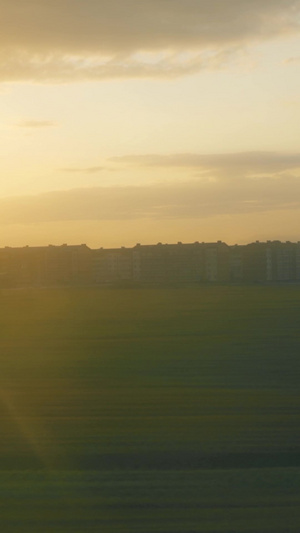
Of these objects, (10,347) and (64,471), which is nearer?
(64,471)

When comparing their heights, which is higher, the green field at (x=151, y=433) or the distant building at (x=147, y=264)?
the distant building at (x=147, y=264)

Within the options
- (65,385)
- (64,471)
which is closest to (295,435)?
(64,471)

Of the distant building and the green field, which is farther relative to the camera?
the distant building

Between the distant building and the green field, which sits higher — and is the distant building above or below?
above

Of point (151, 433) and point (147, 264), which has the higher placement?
point (147, 264)

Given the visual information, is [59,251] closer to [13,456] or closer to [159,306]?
[159,306]

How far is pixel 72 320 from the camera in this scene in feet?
109

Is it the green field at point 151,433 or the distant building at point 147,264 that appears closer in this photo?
the green field at point 151,433

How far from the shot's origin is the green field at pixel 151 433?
6016 millimetres

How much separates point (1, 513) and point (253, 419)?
16.2 feet

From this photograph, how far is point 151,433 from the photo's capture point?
9438 millimetres

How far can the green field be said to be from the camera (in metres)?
6.02

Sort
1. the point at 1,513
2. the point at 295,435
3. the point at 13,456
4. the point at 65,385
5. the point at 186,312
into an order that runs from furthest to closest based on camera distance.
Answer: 1. the point at 186,312
2. the point at 65,385
3. the point at 295,435
4. the point at 13,456
5. the point at 1,513

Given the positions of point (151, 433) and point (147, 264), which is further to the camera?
point (147, 264)
